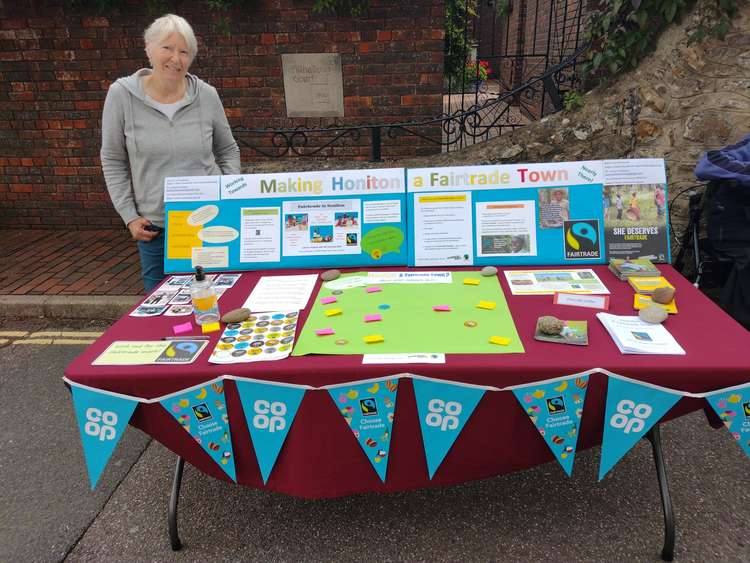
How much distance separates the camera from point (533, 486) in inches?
97.7

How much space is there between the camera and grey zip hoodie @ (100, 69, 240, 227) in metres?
2.60

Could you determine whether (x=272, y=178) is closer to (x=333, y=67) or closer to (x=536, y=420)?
(x=536, y=420)

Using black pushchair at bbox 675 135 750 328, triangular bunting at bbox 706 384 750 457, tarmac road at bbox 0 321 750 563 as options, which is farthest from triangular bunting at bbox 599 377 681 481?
black pushchair at bbox 675 135 750 328

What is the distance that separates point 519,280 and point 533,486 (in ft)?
3.26

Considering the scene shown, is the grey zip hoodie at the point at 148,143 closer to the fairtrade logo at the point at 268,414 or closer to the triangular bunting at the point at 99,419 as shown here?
the triangular bunting at the point at 99,419

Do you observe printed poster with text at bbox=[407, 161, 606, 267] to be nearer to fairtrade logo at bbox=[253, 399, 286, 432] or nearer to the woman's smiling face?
fairtrade logo at bbox=[253, 399, 286, 432]

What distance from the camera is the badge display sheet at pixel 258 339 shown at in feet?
6.08

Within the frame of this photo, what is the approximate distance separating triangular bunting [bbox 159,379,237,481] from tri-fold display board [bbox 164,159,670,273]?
92 cm

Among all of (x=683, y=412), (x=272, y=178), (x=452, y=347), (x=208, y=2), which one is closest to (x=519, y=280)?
(x=452, y=347)

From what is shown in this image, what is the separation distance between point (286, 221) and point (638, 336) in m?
1.67

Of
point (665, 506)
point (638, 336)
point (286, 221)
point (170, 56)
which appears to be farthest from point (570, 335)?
point (170, 56)

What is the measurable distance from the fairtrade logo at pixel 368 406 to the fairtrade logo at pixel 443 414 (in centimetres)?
19

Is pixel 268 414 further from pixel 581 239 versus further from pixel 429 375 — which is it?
pixel 581 239

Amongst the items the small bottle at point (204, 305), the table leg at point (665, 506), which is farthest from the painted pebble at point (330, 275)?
the table leg at point (665, 506)
